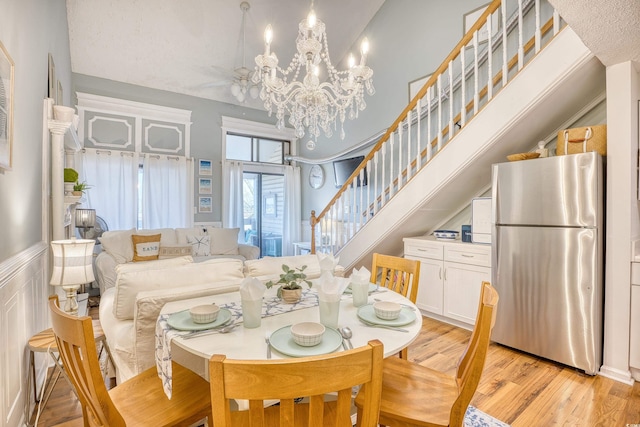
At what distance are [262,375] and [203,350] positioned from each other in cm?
53

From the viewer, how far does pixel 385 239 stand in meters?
3.67

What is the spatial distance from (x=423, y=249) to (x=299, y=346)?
8.54ft

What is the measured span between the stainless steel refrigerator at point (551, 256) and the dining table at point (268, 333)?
4.67 feet

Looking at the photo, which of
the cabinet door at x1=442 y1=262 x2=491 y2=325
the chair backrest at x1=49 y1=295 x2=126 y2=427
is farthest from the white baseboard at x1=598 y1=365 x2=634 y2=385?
the chair backrest at x1=49 y1=295 x2=126 y2=427

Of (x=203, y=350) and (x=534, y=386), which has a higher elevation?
(x=203, y=350)

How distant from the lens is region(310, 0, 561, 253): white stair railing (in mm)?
2723

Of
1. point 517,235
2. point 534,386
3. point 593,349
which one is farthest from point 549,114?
point 534,386

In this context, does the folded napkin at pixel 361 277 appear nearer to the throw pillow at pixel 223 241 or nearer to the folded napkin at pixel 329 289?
the folded napkin at pixel 329 289

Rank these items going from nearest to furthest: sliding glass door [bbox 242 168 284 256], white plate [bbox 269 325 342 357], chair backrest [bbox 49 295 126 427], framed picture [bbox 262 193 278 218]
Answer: chair backrest [bbox 49 295 126 427] < white plate [bbox 269 325 342 357] < sliding glass door [bbox 242 168 284 256] < framed picture [bbox 262 193 278 218]

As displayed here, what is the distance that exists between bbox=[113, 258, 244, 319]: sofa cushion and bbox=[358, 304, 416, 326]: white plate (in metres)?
0.87

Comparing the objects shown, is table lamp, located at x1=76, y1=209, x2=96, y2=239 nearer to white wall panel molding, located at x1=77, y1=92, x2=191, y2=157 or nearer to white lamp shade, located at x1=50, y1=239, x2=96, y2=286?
white wall panel molding, located at x1=77, y1=92, x2=191, y2=157

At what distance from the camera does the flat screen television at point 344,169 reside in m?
5.22

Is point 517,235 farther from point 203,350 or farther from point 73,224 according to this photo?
point 73,224

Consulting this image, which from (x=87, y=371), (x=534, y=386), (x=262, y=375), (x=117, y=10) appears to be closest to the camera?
(x=262, y=375)
